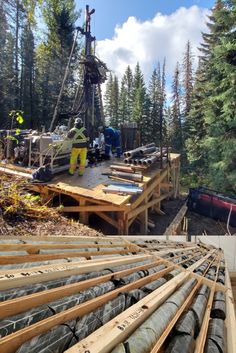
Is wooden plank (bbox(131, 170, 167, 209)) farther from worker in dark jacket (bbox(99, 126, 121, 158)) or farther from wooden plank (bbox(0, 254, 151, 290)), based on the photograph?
wooden plank (bbox(0, 254, 151, 290))

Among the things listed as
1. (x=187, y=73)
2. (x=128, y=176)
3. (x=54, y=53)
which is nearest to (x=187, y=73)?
(x=187, y=73)

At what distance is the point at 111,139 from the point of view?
1391 cm

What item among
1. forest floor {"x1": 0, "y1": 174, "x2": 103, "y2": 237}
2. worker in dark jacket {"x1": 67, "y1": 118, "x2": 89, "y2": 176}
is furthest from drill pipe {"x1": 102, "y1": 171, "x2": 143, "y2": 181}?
forest floor {"x1": 0, "y1": 174, "x2": 103, "y2": 237}

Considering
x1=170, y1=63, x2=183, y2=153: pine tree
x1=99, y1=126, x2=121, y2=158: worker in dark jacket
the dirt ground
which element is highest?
x1=170, y1=63, x2=183, y2=153: pine tree

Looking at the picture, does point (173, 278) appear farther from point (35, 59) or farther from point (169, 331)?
point (35, 59)

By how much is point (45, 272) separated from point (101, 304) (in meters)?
0.56

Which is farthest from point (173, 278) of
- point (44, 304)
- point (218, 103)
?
point (218, 103)

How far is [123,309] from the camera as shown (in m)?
2.17

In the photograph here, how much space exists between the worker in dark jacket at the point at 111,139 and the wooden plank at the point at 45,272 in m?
10.7

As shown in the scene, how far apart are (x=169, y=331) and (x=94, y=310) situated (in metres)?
0.55

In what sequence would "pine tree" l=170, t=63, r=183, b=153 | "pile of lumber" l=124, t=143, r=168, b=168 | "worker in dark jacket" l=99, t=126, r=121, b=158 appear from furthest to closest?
"pine tree" l=170, t=63, r=183, b=153 → "worker in dark jacket" l=99, t=126, r=121, b=158 → "pile of lumber" l=124, t=143, r=168, b=168

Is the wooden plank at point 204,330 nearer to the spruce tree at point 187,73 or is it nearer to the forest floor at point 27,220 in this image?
the forest floor at point 27,220

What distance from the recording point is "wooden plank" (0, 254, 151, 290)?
83.3 inches

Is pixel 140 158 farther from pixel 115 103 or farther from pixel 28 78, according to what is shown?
pixel 115 103
